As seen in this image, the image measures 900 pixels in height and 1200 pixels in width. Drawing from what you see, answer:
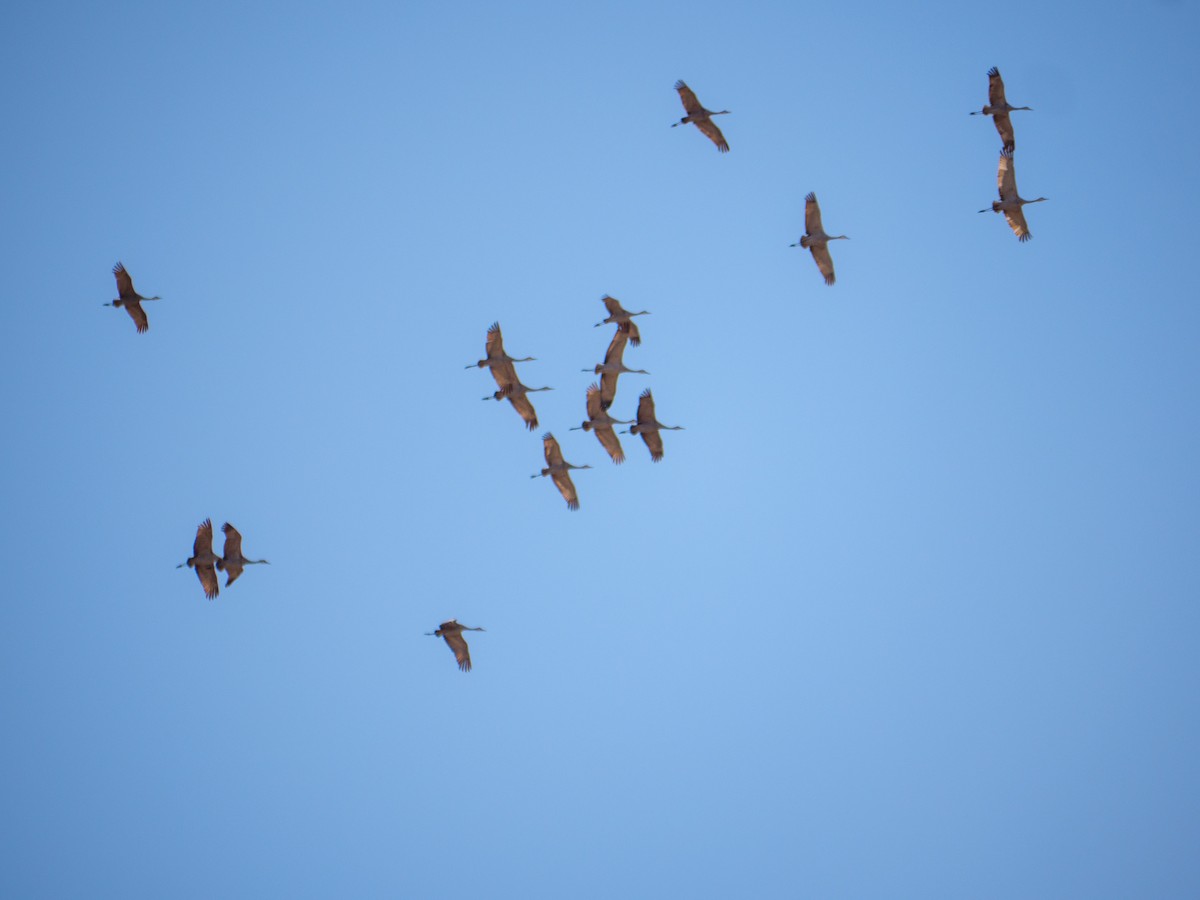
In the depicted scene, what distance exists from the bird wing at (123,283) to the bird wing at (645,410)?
13392 millimetres

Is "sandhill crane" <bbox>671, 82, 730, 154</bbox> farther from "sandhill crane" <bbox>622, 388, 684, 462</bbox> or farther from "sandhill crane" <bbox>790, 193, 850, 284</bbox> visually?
"sandhill crane" <bbox>622, 388, 684, 462</bbox>

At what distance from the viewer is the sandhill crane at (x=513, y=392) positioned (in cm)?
3334

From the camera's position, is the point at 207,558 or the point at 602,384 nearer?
the point at 207,558

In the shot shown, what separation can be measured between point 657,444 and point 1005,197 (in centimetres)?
1131

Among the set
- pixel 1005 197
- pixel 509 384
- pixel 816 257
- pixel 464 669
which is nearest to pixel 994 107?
pixel 1005 197

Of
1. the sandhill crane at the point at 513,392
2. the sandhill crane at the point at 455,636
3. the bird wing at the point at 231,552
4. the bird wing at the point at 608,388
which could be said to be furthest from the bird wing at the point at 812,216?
the bird wing at the point at 231,552

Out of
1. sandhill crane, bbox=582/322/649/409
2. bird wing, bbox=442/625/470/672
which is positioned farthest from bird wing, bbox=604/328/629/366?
bird wing, bbox=442/625/470/672

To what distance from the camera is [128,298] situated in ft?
112

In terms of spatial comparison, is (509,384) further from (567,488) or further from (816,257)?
(816,257)

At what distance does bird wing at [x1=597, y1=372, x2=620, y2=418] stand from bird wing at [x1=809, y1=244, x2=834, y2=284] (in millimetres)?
6131

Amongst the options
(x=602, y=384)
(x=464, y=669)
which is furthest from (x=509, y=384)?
(x=464, y=669)

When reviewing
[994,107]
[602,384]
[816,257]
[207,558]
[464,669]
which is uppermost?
[994,107]

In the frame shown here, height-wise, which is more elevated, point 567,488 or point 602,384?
point 602,384

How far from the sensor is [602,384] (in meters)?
34.5
